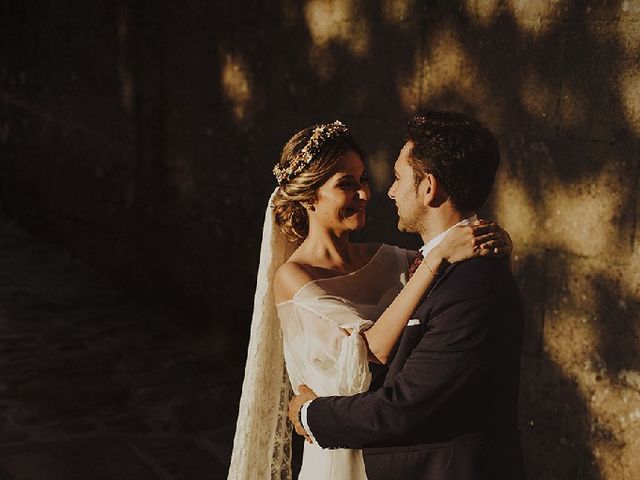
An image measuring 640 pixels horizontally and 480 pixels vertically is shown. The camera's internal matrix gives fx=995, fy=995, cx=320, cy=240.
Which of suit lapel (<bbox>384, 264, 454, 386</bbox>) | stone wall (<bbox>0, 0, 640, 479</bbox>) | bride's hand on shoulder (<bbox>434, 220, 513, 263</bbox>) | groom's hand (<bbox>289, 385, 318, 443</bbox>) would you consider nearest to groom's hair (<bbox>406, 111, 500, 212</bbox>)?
bride's hand on shoulder (<bbox>434, 220, 513, 263</bbox>)

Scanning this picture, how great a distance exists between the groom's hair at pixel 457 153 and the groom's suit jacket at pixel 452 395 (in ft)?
0.67

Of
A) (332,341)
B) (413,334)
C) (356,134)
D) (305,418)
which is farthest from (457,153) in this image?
(356,134)

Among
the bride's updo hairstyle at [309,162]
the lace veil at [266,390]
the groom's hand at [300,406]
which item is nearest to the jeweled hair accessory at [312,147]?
the bride's updo hairstyle at [309,162]

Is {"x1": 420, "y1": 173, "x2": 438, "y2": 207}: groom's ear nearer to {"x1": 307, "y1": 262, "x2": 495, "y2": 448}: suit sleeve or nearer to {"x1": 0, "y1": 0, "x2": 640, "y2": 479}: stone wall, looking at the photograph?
{"x1": 307, "y1": 262, "x2": 495, "y2": 448}: suit sleeve

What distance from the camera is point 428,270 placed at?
263 cm

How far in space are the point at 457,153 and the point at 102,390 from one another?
431cm

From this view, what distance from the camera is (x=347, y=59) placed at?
591cm

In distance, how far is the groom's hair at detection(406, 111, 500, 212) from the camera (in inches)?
101

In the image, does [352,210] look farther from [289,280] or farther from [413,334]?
[413,334]

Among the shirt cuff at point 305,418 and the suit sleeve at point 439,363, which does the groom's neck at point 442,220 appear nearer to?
the suit sleeve at point 439,363

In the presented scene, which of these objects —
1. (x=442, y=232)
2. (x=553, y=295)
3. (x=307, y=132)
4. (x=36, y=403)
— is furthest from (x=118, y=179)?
(x=442, y=232)

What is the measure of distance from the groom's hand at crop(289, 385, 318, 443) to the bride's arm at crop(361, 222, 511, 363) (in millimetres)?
229

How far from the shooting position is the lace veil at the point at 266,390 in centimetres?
328

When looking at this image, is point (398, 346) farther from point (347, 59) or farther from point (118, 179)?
point (118, 179)
